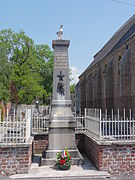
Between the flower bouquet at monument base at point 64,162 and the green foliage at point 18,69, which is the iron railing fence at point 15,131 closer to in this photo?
the flower bouquet at monument base at point 64,162

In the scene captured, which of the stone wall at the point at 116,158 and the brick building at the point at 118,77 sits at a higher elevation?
the brick building at the point at 118,77

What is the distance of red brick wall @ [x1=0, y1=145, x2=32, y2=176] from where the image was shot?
6715 mm

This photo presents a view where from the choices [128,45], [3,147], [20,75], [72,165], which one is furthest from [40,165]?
[20,75]

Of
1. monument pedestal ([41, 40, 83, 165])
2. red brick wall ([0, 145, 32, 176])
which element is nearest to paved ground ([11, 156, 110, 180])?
red brick wall ([0, 145, 32, 176])

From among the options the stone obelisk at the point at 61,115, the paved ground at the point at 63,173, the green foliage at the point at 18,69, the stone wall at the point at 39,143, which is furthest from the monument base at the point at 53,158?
the green foliage at the point at 18,69

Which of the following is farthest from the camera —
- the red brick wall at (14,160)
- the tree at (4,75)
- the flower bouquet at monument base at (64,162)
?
the tree at (4,75)

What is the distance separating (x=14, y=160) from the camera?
22.1 ft

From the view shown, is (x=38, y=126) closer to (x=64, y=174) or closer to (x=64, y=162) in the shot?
(x=64, y=162)

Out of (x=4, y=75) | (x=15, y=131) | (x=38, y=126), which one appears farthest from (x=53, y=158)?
(x=4, y=75)

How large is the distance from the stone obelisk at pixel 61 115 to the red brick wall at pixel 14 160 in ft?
3.47

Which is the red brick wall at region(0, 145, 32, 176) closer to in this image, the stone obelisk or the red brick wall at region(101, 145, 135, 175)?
the stone obelisk

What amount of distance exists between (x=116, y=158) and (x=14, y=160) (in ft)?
10.8

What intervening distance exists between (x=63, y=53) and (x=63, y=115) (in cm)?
258

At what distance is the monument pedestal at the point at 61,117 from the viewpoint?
8.00 m
